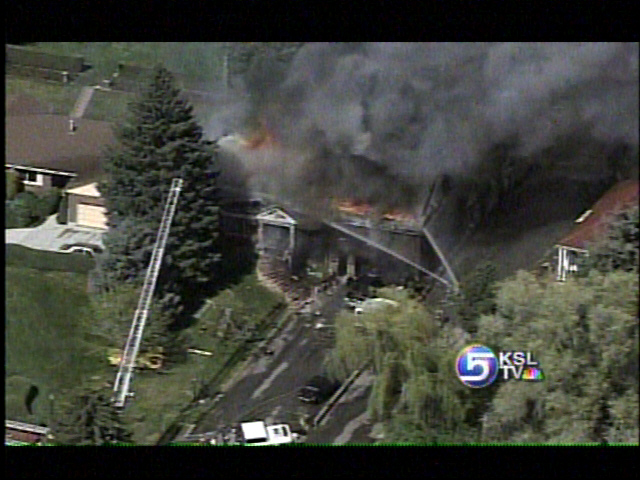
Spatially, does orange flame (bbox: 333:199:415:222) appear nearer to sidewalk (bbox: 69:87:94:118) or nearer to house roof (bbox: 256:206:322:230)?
house roof (bbox: 256:206:322:230)

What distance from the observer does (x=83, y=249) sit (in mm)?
5832

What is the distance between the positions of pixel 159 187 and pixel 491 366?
1.73m

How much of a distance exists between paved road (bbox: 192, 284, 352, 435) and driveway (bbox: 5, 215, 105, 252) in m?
0.92

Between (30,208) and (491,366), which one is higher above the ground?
(30,208)

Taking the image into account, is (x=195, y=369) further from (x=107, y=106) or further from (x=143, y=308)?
(x=107, y=106)

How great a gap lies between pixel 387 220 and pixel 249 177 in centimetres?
67

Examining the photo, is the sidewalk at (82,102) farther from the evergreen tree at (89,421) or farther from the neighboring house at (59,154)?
the evergreen tree at (89,421)

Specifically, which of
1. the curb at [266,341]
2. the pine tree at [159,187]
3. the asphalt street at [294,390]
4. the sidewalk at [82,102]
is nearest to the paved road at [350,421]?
the asphalt street at [294,390]

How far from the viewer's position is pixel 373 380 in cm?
584

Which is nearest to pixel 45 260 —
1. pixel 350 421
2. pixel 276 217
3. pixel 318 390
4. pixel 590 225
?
pixel 276 217

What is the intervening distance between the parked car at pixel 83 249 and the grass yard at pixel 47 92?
608mm

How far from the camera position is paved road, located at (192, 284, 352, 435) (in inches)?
230
